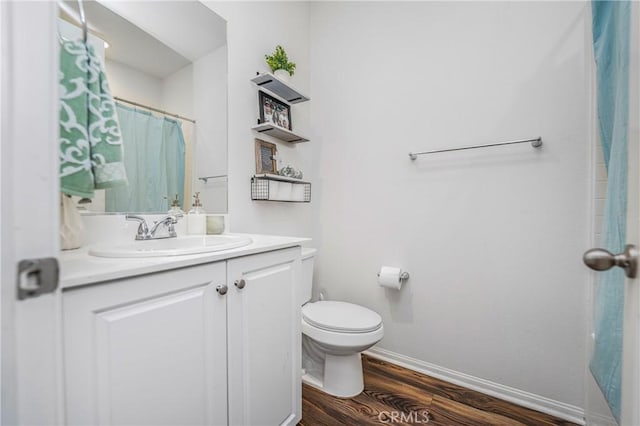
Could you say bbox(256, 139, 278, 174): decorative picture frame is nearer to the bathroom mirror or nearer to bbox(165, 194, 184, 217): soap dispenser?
the bathroom mirror

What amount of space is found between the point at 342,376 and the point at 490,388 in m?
0.82

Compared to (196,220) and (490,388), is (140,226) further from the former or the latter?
(490,388)

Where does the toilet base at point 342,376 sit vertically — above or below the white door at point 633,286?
below

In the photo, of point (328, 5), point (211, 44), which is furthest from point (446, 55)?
point (211, 44)

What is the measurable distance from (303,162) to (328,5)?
1205 millimetres

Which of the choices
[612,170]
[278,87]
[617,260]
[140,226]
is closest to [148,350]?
[140,226]

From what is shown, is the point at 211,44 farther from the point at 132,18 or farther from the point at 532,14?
the point at 532,14

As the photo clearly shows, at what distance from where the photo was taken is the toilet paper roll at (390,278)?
65.3 inches

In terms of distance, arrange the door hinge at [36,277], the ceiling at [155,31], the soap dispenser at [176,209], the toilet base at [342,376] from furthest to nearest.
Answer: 1. the toilet base at [342,376]
2. the soap dispenser at [176,209]
3. the ceiling at [155,31]
4. the door hinge at [36,277]

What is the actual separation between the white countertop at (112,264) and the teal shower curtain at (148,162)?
10.3 inches

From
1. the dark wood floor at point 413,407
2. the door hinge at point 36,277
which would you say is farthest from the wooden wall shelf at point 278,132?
the dark wood floor at point 413,407

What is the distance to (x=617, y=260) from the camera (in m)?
0.47

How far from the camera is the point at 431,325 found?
5.40ft

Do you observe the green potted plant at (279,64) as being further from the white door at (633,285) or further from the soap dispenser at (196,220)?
the white door at (633,285)
